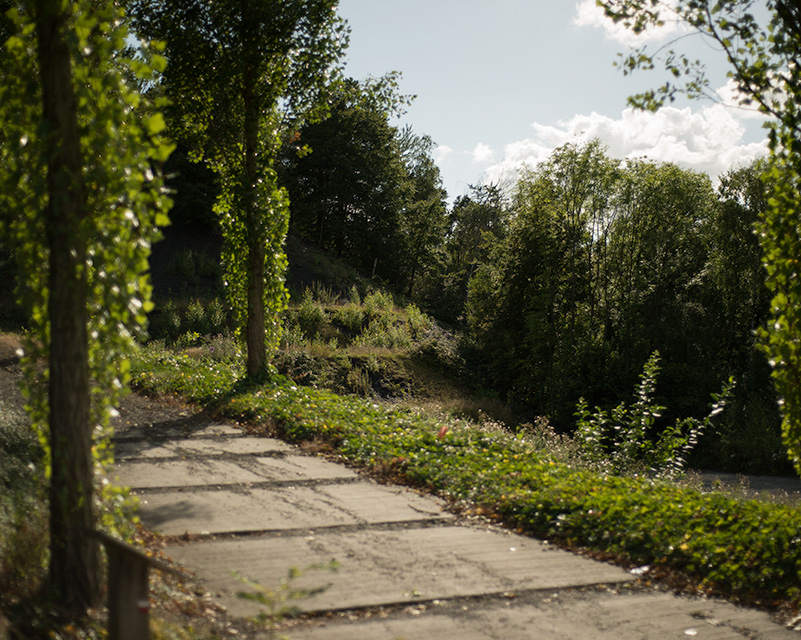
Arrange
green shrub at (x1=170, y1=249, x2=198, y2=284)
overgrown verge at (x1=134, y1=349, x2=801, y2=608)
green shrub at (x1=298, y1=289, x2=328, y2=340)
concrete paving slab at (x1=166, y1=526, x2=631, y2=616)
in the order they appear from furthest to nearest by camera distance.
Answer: green shrub at (x1=170, y1=249, x2=198, y2=284) < green shrub at (x1=298, y1=289, x2=328, y2=340) < overgrown verge at (x1=134, y1=349, x2=801, y2=608) < concrete paving slab at (x1=166, y1=526, x2=631, y2=616)

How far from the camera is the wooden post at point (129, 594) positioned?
9.87 ft

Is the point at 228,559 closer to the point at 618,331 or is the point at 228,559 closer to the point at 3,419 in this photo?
the point at 3,419

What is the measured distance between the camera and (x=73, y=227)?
355cm

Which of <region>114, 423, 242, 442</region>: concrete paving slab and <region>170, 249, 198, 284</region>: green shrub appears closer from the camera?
<region>114, 423, 242, 442</region>: concrete paving slab

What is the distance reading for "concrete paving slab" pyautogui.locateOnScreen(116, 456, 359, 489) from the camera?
6.91 meters

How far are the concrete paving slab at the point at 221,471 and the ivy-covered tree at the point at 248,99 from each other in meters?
4.90

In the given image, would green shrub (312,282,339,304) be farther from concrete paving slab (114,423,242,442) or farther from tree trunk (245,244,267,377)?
concrete paving slab (114,423,242,442)

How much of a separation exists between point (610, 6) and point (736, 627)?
5.59 m

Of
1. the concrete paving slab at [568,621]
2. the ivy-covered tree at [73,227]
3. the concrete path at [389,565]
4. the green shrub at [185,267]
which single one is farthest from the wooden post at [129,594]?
the green shrub at [185,267]

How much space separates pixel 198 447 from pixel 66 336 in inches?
207

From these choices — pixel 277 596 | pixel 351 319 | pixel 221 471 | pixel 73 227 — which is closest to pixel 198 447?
pixel 221 471

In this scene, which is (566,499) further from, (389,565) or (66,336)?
(66,336)

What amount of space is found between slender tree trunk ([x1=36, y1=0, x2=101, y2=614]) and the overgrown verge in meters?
3.73

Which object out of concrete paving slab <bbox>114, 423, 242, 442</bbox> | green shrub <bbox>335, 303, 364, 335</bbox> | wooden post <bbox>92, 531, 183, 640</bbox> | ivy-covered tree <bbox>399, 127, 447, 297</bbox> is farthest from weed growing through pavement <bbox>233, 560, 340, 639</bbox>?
ivy-covered tree <bbox>399, 127, 447, 297</bbox>
